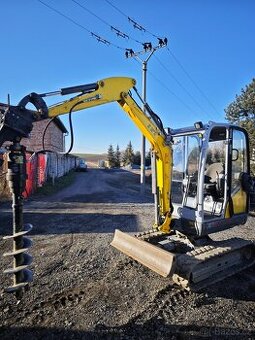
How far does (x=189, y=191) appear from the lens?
639cm

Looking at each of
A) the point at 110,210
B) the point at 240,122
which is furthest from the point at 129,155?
the point at 110,210

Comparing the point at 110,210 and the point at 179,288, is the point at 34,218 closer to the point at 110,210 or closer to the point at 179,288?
the point at 110,210

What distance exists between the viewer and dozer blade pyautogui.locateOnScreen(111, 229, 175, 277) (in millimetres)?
5012

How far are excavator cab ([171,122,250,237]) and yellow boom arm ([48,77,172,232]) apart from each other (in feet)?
0.96

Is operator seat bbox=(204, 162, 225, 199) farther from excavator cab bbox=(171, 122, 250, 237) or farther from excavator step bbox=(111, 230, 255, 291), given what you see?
excavator step bbox=(111, 230, 255, 291)

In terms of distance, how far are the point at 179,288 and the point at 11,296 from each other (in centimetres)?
262

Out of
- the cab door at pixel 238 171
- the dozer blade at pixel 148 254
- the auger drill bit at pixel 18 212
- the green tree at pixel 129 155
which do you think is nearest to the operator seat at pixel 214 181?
the cab door at pixel 238 171

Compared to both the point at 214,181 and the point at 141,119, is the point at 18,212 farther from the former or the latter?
the point at 214,181

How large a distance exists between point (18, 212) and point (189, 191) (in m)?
3.65

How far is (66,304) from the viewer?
4.68 meters

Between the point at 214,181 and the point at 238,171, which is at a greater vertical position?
the point at 238,171

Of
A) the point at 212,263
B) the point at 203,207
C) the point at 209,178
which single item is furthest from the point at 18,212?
the point at 209,178

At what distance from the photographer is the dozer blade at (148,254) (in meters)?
5.01

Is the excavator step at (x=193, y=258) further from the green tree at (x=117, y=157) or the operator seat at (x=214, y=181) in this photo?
the green tree at (x=117, y=157)
